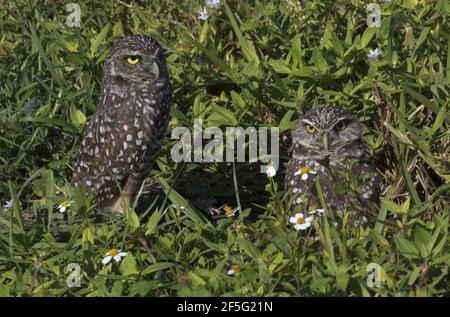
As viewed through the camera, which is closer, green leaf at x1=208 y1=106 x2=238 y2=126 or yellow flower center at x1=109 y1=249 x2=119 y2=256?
yellow flower center at x1=109 y1=249 x2=119 y2=256

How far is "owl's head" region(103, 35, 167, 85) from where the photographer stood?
234 inches

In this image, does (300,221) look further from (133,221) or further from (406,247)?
(133,221)

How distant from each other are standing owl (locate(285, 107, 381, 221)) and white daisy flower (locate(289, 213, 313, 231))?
46 centimetres

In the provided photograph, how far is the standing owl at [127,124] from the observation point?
19.5ft

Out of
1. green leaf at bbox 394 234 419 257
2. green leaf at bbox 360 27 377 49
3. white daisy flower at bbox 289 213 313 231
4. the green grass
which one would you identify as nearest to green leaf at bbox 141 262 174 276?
the green grass

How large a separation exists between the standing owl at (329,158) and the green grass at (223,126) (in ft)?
0.58

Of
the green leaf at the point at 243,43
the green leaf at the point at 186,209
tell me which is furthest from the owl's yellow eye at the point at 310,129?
Answer: the green leaf at the point at 243,43

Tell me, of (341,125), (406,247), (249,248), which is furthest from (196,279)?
(341,125)

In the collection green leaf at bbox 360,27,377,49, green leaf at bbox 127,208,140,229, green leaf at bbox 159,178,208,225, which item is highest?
green leaf at bbox 360,27,377,49

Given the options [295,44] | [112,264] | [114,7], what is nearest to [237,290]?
[112,264]

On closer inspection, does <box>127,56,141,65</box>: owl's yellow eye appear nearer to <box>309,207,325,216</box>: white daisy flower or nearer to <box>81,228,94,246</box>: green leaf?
<box>81,228,94,246</box>: green leaf

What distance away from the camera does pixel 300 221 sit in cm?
469

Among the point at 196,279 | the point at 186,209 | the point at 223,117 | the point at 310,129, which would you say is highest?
the point at 310,129

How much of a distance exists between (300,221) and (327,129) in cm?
95
